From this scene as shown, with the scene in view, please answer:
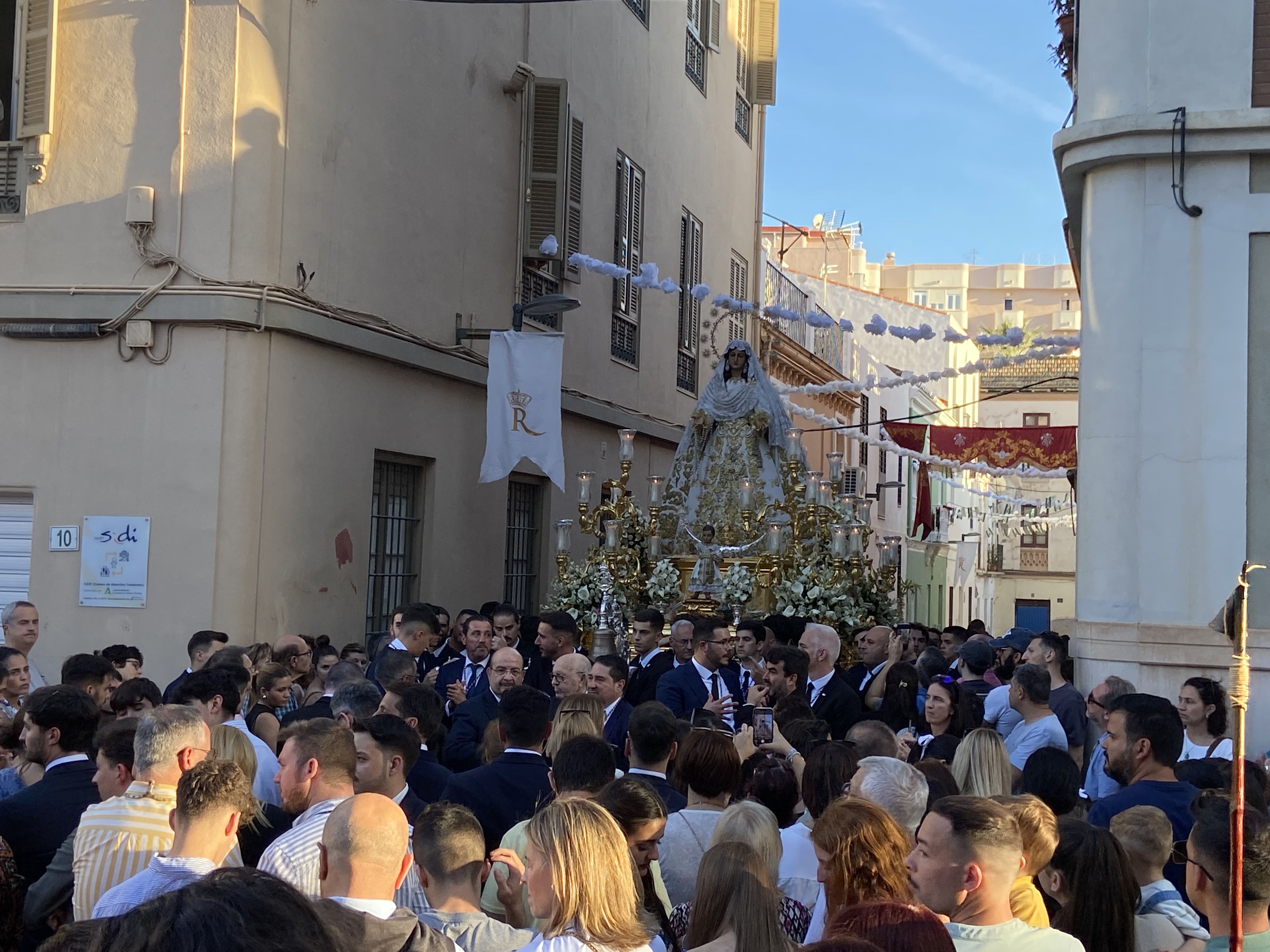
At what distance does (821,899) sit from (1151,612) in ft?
20.1

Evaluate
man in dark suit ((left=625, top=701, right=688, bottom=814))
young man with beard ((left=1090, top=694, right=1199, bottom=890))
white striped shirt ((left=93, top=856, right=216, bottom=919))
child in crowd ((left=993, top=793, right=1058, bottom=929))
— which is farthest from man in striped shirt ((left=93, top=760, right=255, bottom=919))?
young man with beard ((left=1090, top=694, right=1199, bottom=890))

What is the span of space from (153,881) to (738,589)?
10.8m

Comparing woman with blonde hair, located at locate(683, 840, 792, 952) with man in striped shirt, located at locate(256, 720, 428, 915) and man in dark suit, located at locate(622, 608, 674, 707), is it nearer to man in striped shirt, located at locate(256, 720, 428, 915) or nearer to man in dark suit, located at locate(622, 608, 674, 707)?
man in striped shirt, located at locate(256, 720, 428, 915)

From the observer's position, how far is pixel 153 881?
4047 millimetres

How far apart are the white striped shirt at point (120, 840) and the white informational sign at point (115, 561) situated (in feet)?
25.1

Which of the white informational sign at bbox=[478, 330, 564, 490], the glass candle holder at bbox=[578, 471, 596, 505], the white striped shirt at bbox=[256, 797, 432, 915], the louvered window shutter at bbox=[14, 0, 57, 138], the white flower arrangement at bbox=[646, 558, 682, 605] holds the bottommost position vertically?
the white striped shirt at bbox=[256, 797, 432, 915]

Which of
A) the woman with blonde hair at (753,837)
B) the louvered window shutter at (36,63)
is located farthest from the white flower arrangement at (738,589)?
the woman with blonde hair at (753,837)

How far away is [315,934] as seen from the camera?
2145 millimetres

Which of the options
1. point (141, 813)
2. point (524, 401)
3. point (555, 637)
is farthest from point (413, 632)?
point (524, 401)

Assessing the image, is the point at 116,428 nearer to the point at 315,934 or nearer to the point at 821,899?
the point at 821,899

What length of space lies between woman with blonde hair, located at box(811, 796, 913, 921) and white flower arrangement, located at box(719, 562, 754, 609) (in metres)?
10.2

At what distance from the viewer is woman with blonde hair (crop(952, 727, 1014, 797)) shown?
591cm

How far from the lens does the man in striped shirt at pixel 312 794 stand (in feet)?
15.1

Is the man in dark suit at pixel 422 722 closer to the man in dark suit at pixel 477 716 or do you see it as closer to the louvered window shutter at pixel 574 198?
the man in dark suit at pixel 477 716
